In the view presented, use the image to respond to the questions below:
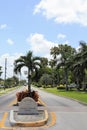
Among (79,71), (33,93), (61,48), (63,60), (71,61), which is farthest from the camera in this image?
(61,48)

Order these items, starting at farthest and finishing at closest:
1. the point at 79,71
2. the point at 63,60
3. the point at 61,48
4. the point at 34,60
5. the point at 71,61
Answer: the point at 61,48 → the point at 63,60 → the point at 71,61 → the point at 79,71 → the point at 34,60

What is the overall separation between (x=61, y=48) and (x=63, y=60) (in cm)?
1635

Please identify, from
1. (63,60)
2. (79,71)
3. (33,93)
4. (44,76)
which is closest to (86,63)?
(79,71)

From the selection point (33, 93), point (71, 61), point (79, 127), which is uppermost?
point (71, 61)

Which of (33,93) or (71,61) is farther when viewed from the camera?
(71,61)

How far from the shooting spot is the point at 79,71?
81625mm

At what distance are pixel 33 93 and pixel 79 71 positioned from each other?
164ft

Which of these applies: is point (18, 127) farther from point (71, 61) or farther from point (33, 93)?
point (71, 61)

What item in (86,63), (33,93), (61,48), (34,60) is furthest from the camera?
(61,48)

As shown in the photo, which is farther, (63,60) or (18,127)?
(63,60)

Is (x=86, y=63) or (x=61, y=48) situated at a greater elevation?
(x=61, y=48)

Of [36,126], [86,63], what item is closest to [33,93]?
[36,126]

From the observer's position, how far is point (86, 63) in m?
76.1

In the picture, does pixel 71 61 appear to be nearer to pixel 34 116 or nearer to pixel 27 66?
pixel 27 66
